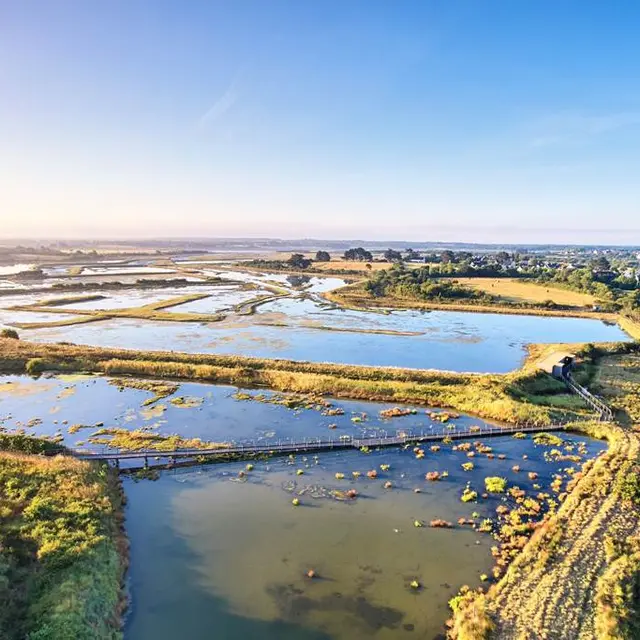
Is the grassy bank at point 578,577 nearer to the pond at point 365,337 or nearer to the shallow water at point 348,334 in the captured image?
the shallow water at point 348,334

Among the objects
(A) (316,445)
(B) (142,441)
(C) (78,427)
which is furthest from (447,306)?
(C) (78,427)

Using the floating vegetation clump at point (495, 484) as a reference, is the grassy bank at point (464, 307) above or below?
above

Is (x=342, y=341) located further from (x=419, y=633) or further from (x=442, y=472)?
(x=419, y=633)

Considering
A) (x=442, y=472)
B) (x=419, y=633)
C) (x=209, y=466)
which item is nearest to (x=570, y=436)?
(x=442, y=472)

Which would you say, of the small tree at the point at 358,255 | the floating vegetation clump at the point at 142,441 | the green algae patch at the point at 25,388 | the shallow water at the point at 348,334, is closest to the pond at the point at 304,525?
the floating vegetation clump at the point at 142,441

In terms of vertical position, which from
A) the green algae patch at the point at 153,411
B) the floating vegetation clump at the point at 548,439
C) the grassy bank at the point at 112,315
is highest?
the grassy bank at the point at 112,315

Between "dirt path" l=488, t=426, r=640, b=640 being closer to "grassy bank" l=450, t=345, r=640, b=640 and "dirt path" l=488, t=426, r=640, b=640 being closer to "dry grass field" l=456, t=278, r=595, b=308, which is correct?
"grassy bank" l=450, t=345, r=640, b=640

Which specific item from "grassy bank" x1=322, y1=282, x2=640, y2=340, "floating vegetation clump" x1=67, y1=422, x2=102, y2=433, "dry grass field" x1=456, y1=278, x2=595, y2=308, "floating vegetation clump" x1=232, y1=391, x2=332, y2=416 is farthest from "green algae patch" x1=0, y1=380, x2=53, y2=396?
"dry grass field" x1=456, y1=278, x2=595, y2=308
